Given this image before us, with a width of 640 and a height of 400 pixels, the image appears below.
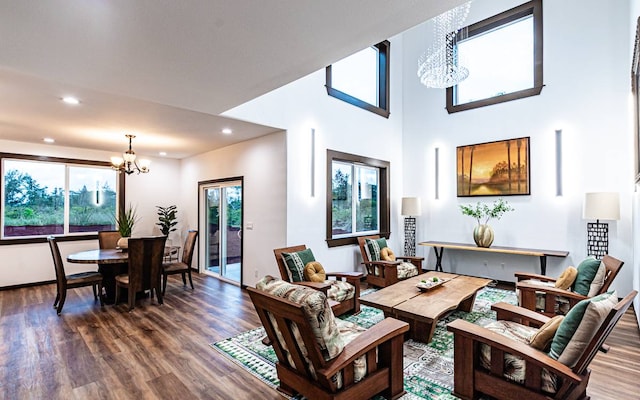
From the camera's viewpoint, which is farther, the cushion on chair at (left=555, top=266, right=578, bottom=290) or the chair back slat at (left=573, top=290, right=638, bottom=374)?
the cushion on chair at (left=555, top=266, right=578, bottom=290)

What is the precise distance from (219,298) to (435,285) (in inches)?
126

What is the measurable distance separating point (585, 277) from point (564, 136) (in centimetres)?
291

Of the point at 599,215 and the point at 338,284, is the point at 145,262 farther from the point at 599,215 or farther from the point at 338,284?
the point at 599,215

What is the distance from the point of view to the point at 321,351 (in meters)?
1.97

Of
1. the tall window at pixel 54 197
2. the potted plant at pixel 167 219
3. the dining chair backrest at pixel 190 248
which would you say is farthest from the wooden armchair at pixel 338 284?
the tall window at pixel 54 197

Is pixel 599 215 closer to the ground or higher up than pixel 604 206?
closer to the ground

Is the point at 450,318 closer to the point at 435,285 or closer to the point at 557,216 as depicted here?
the point at 435,285

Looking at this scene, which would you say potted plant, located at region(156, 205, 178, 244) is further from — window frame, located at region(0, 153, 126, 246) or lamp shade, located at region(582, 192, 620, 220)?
lamp shade, located at region(582, 192, 620, 220)

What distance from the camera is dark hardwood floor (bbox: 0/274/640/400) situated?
2.52 metres

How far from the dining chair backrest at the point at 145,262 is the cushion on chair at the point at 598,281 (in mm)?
5305

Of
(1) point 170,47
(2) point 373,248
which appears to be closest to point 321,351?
(1) point 170,47

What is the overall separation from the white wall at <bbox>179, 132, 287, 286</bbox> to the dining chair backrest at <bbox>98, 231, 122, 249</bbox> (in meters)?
2.15

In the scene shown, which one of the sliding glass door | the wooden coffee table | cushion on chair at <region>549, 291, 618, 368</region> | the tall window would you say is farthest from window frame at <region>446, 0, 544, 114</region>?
the tall window

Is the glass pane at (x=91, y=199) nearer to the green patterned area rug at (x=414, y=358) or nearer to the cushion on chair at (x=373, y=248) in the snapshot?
the green patterned area rug at (x=414, y=358)
